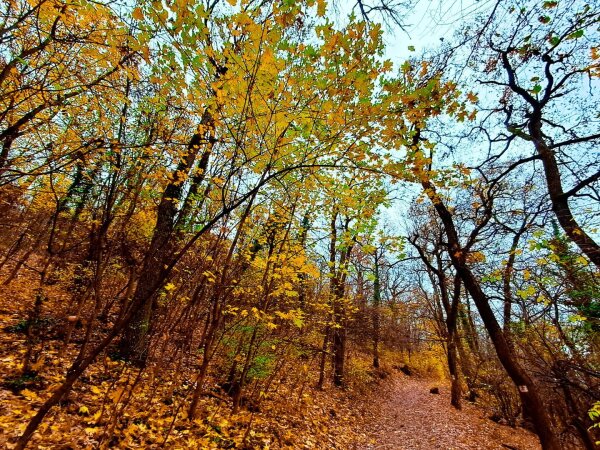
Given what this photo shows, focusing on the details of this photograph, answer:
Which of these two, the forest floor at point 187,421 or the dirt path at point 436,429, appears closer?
the forest floor at point 187,421

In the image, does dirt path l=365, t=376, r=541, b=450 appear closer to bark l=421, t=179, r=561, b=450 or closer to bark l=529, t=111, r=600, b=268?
bark l=421, t=179, r=561, b=450

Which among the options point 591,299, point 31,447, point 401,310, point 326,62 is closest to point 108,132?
point 326,62

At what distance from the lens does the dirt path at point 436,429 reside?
22.0ft

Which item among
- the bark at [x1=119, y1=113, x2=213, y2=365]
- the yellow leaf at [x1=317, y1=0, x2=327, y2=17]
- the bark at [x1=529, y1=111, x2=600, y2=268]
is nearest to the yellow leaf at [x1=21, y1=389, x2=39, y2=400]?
the bark at [x1=119, y1=113, x2=213, y2=365]

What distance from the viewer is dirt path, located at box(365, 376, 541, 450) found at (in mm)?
6703

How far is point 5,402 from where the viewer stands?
10.2 ft

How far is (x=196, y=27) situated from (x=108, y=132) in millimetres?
2530

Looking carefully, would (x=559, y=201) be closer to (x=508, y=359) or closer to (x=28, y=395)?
(x=508, y=359)

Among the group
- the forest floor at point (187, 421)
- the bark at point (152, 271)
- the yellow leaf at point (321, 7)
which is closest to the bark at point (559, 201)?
the yellow leaf at point (321, 7)

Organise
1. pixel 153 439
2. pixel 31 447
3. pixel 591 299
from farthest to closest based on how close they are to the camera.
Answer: pixel 591 299
pixel 153 439
pixel 31 447

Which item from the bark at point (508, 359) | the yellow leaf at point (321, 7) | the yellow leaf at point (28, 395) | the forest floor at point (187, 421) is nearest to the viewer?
the yellow leaf at point (321, 7)

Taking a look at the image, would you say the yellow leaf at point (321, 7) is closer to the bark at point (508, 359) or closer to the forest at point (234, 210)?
the forest at point (234, 210)

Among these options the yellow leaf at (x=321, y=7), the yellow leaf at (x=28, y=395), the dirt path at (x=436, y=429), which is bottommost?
the dirt path at (x=436, y=429)

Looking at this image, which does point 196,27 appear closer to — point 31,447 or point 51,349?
point 31,447
